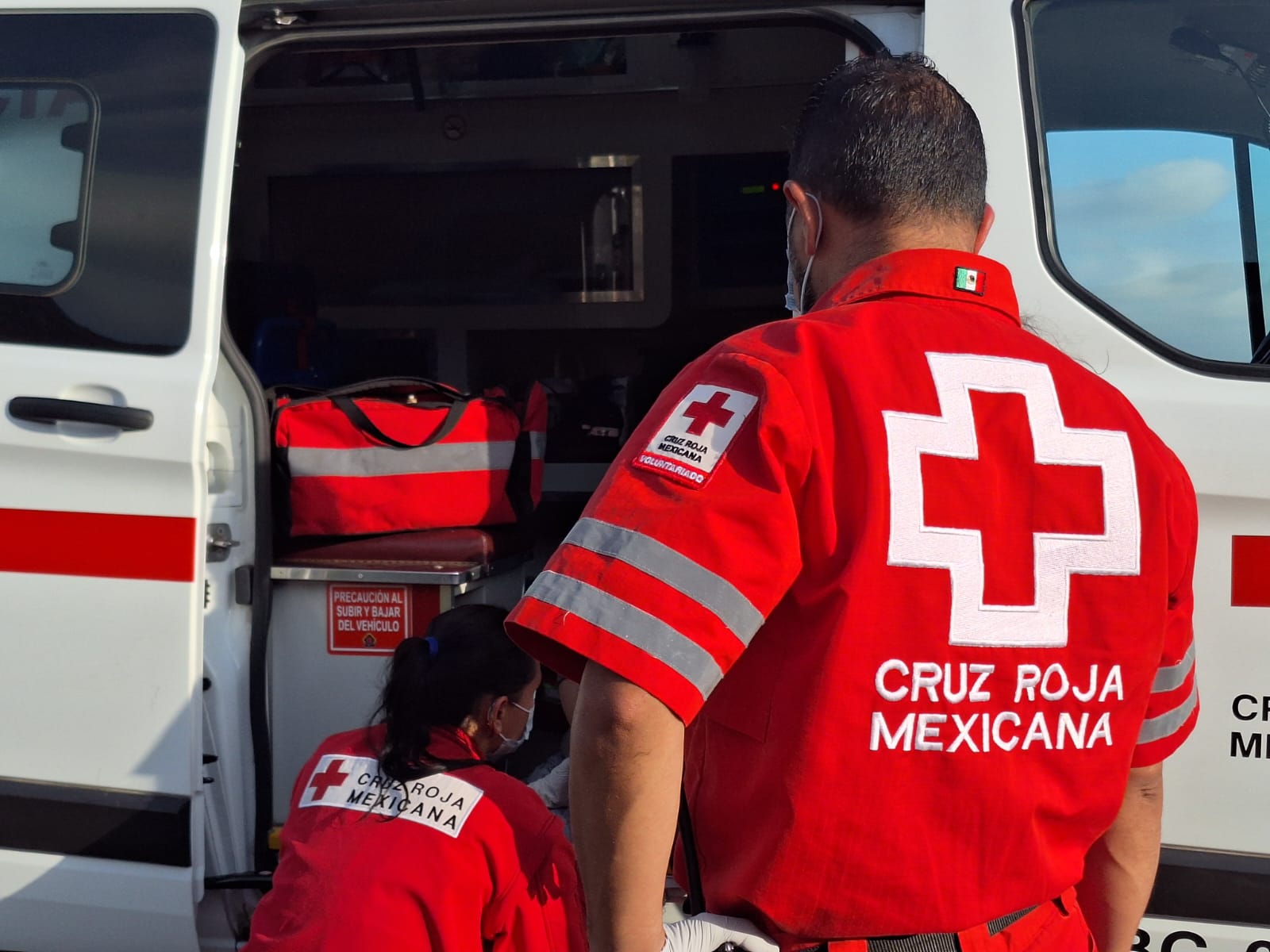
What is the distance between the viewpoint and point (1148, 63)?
1.86 m

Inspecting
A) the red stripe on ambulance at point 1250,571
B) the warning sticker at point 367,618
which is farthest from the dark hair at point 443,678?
the red stripe on ambulance at point 1250,571

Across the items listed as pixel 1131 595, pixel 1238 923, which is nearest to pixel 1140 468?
pixel 1131 595

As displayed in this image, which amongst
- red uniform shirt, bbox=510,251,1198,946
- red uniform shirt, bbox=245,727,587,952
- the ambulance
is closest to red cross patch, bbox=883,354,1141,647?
red uniform shirt, bbox=510,251,1198,946

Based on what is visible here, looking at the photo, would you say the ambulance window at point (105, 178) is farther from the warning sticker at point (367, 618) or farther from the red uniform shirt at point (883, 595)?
the red uniform shirt at point (883, 595)

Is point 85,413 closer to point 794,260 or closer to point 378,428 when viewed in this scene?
point 378,428

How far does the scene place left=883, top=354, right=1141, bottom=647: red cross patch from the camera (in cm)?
98

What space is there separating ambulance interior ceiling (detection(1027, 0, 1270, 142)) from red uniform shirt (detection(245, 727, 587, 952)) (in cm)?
139

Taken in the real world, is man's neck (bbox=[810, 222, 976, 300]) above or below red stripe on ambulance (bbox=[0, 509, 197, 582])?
above

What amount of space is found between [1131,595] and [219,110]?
168cm

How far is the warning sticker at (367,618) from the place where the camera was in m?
2.36

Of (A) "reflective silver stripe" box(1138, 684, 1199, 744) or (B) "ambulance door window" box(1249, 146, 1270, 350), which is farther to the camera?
(B) "ambulance door window" box(1249, 146, 1270, 350)

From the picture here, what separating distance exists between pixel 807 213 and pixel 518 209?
3179mm

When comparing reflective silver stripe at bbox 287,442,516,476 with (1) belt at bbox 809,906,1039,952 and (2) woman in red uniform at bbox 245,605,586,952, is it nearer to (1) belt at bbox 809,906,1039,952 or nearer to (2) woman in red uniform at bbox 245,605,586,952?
(2) woman in red uniform at bbox 245,605,586,952

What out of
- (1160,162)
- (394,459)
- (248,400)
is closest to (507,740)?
(394,459)
